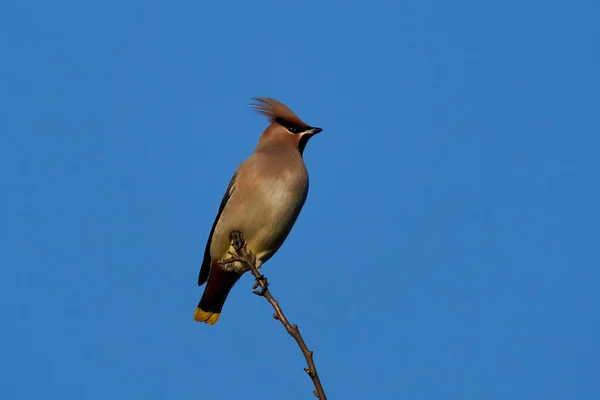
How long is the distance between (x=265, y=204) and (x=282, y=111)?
102 cm

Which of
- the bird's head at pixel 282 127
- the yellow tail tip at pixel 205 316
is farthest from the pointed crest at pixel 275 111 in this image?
the yellow tail tip at pixel 205 316

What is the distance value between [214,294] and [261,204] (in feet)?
3.10

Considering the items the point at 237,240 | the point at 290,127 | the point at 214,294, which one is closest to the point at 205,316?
the point at 214,294

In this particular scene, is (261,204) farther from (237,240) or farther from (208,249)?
(208,249)

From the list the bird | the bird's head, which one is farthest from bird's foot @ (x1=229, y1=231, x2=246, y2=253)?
the bird's head

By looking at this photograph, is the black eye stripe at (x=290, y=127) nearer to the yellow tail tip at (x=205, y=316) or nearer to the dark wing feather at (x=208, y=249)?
the dark wing feather at (x=208, y=249)

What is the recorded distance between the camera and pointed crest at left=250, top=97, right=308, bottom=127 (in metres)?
6.39

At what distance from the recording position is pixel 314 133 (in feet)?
20.7

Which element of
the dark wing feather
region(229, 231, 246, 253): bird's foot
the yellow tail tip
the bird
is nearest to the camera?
region(229, 231, 246, 253): bird's foot

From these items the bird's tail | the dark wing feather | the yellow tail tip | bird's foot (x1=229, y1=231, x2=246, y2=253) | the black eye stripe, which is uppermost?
the black eye stripe

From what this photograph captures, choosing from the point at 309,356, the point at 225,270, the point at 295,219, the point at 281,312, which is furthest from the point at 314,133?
the point at 309,356

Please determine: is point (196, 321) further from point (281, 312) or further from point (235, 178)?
point (281, 312)

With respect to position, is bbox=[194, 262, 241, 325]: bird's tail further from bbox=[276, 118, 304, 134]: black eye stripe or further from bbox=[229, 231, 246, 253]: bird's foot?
bbox=[276, 118, 304, 134]: black eye stripe

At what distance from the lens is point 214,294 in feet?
20.6
